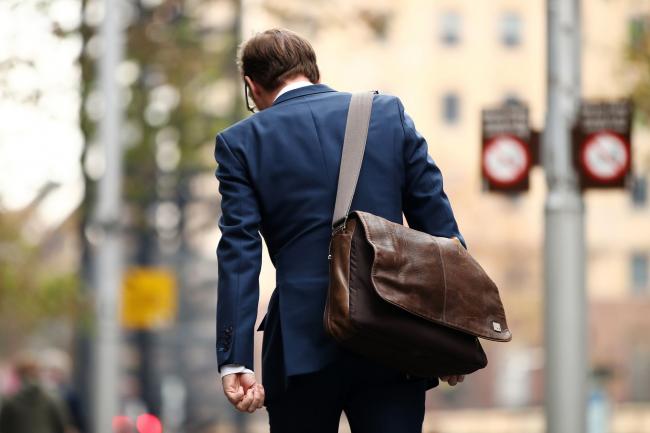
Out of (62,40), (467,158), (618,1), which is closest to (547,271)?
(618,1)

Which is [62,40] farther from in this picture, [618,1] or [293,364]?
[293,364]

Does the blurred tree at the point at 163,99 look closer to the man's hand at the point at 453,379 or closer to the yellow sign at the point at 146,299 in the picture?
the yellow sign at the point at 146,299

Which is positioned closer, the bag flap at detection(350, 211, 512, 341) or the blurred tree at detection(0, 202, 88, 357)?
the bag flap at detection(350, 211, 512, 341)

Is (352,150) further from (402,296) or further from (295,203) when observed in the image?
(402,296)

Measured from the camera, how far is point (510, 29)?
6450cm

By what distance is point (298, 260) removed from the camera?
4.01 m

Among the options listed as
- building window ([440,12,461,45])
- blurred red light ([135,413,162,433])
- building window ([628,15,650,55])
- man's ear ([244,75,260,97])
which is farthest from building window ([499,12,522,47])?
man's ear ([244,75,260,97])

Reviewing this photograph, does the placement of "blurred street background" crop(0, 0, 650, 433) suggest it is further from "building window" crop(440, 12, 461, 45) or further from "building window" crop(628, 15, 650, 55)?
"building window" crop(440, 12, 461, 45)

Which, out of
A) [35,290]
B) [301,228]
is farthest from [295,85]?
[35,290]

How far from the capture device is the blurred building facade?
57.5m

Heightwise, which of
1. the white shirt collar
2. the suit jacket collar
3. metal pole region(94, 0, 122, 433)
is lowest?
metal pole region(94, 0, 122, 433)

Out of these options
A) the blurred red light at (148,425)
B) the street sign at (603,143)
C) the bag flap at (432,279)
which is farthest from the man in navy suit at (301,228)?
the blurred red light at (148,425)

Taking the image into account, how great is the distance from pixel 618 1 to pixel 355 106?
17.0m

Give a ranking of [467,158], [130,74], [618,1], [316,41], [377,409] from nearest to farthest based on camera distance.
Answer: [377,409], [618,1], [130,74], [316,41], [467,158]
